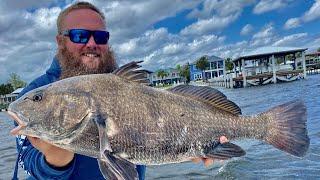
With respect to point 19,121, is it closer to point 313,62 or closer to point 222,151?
point 222,151

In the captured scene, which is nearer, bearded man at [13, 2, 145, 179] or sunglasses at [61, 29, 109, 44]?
bearded man at [13, 2, 145, 179]

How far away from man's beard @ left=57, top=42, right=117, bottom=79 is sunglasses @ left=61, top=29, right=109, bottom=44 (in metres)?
0.16

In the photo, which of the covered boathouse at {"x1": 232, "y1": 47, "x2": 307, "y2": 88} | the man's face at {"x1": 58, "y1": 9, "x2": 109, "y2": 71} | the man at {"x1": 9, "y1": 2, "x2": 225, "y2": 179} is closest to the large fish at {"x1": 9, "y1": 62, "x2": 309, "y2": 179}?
the man at {"x1": 9, "y1": 2, "x2": 225, "y2": 179}

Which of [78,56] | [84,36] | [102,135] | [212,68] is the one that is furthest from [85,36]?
[212,68]

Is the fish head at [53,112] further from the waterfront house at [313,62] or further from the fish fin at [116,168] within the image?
the waterfront house at [313,62]

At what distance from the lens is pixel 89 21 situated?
16.2 ft

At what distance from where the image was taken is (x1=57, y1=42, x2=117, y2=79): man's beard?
4.64m

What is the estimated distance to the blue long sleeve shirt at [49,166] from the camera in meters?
3.96

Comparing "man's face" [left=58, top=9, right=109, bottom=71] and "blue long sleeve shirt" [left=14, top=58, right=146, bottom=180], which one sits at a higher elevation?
"man's face" [left=58, top=9, right=109, bottom=71]

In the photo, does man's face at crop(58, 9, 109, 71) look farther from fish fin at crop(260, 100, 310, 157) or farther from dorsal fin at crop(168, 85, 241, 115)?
fish fin at crop(260, 100, 310, 157)

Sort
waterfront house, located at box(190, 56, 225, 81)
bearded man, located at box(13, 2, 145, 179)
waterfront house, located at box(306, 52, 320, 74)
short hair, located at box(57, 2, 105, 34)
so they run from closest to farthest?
bearded man, located at box(13, 2, 145, 179), short hair, located at box(57, 2, 105, 34), waterfront house, located at box(306, 52, 320, 74), waterfront house, located at box(190, 56, 225, 81)

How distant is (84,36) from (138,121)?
1.78m

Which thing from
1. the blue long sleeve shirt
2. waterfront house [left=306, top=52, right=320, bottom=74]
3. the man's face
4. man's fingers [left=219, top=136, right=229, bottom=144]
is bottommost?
waterfront house [left=306, top=52, right=320, bottom=74]

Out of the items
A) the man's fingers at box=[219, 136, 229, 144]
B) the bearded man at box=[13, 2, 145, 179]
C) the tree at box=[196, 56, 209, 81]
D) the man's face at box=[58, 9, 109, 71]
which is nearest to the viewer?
the man's fingers at box=[219, 136, 229, 144]
